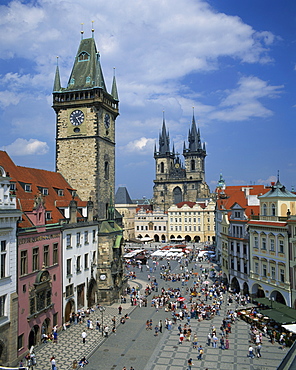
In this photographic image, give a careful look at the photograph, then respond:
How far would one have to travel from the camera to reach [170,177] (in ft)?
502

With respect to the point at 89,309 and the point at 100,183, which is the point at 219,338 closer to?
the point at 89,309

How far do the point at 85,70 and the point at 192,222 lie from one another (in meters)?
81.8

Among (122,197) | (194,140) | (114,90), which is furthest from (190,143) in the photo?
(114,90)

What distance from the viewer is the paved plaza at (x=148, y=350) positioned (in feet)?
88.6

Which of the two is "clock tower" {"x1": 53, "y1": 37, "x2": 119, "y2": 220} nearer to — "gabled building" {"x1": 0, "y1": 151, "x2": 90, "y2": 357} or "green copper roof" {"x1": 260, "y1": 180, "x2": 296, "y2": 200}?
"gabled building" {"x1": 0, "y1": 151, "x2": 90, "y2": 357}

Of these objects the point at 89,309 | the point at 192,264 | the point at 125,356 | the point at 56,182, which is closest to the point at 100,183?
the point at 56,182

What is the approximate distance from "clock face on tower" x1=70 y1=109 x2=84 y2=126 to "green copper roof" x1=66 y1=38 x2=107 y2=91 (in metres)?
3.29

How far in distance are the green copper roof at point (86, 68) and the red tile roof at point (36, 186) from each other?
40.9 feet

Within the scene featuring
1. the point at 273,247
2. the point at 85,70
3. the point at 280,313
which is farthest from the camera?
the point at 85,70

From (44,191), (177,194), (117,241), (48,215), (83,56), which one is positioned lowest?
(117,241)

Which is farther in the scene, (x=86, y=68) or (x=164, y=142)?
(x=164, y=142)

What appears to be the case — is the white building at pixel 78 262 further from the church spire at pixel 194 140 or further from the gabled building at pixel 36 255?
the church spire at pixel 194 140

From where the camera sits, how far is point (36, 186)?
38.9m

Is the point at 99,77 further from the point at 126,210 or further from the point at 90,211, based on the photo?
the point at 126,210
